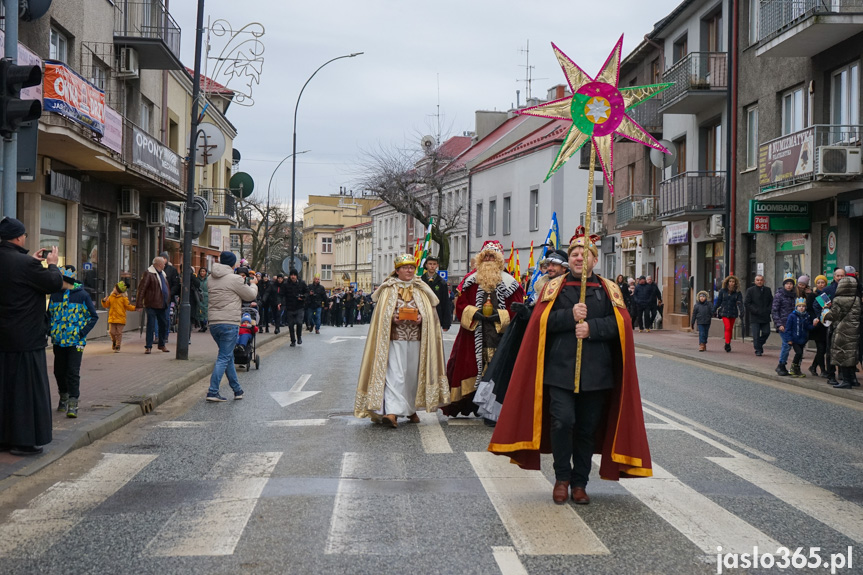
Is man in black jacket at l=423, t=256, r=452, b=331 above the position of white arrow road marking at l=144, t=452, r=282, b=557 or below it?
above

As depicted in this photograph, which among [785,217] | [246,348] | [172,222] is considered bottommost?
[246,348]

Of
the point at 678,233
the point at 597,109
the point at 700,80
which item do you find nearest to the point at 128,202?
the point at 700,80

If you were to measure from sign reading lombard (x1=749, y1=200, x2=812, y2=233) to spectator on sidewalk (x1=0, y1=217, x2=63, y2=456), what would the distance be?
67.4 feet

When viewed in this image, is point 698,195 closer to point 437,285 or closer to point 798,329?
point 798,329

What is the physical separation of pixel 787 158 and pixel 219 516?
2014cm

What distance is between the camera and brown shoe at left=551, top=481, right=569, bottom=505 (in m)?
6.49

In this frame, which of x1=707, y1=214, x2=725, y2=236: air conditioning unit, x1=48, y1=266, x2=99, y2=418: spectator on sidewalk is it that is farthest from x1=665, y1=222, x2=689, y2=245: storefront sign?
x1=48, y1=266, x2=99, y2=418: spectator on sidewalk

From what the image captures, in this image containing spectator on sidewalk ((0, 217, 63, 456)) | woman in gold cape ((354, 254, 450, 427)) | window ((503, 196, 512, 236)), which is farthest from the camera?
window ((503, 196, 512, 236))

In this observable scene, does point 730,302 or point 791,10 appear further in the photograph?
point 730,302

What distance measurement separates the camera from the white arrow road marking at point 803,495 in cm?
606

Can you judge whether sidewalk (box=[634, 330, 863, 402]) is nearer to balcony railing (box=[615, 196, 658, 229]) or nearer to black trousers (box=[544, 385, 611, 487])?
balcony railing (box=[615, 196, 658, 229])

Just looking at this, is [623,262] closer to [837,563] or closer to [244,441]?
[244,441]

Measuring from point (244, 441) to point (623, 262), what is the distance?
1326 inches

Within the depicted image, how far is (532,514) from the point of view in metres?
6.18
